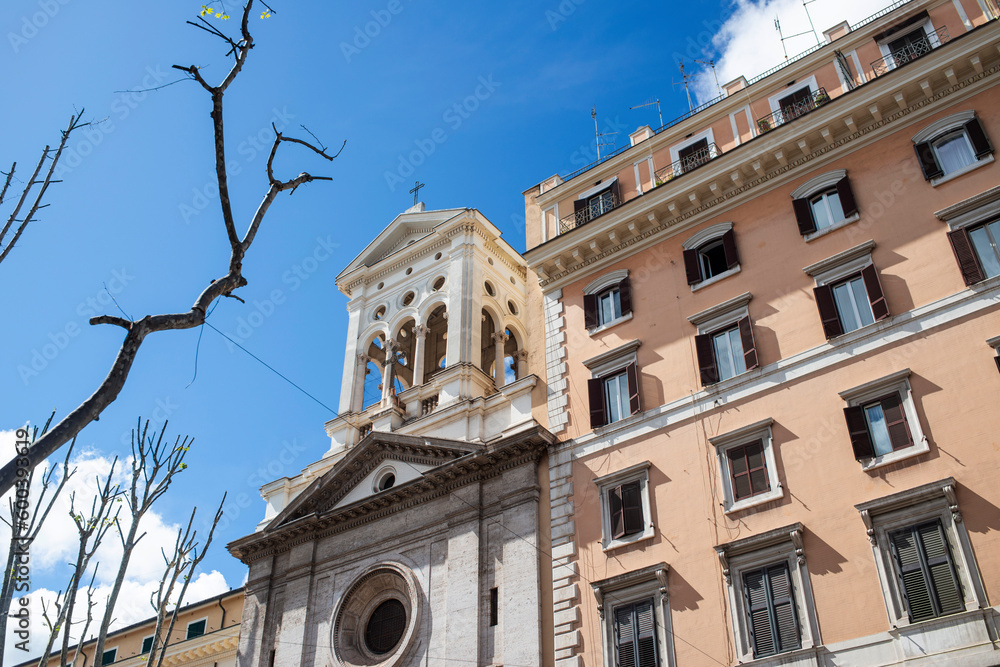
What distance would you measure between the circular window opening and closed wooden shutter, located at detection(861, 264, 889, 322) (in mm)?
16072

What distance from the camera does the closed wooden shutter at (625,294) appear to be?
1058 inches

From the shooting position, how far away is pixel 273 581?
3030cm

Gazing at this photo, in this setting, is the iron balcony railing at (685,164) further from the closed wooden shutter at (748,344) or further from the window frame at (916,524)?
the window frame at (916,524)

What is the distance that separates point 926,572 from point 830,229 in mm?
9570

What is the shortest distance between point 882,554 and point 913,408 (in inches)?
134

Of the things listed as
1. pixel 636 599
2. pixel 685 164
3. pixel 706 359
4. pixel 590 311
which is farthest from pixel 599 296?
pixel 636 599

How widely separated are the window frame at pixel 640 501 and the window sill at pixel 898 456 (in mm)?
5516

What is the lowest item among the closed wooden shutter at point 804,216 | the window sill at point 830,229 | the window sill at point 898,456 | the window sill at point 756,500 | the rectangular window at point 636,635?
the rectangular window at point 636,635

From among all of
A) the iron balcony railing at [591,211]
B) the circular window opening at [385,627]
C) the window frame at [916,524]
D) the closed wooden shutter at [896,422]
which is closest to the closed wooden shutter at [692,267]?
the iron balcony railing at [591,211]

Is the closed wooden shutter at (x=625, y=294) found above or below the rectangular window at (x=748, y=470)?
above

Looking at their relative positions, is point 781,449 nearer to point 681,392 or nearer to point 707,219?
point 681,392

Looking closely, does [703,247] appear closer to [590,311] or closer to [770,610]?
[590,311]

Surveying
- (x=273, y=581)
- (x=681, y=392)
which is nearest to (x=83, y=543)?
(x=273, y=581)

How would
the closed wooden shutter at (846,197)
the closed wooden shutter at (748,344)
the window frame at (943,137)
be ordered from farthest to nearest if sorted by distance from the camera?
1. the closed wooden shutter at (846,197)
2. the closed wooden shutter at (748,344)
3. the window frame at (943,137)
